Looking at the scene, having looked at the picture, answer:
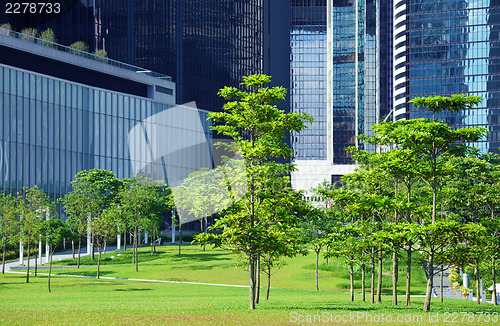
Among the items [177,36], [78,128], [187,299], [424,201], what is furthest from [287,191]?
[177,36]

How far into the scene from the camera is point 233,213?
3164cm

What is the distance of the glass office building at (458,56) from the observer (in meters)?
188

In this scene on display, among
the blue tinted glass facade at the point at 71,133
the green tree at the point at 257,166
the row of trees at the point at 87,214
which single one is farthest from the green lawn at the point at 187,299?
the blue tinted glass facade at the point at 71,133

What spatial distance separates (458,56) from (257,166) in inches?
6920

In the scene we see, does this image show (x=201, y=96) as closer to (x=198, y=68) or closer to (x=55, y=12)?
(x=198, y=68)

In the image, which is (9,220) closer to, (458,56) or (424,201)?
(424,201)

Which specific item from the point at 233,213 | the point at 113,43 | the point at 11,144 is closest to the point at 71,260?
the point at 11,144

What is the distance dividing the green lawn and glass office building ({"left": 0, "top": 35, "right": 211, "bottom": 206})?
88.3 ft

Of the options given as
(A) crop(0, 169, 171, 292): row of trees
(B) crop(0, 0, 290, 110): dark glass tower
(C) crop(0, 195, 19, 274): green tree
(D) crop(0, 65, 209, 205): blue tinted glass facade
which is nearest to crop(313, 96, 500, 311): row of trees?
(A) crop(0, 169, 171, 292): row of trees

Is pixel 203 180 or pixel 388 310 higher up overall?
pixel 203 180

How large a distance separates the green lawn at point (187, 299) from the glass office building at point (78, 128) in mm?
26908

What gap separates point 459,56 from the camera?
191250 millimetres

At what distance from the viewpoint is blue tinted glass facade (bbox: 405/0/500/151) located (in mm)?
188250

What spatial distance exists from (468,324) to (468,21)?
181551 millimetres
